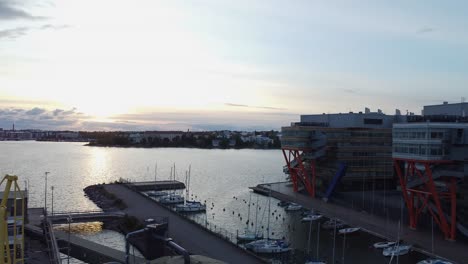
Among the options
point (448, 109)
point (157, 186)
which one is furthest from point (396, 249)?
point (157, 186)

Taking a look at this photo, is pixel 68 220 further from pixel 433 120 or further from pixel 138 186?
pixel 433 120

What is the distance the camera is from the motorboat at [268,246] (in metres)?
27.1

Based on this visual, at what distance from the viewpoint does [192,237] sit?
2738cm

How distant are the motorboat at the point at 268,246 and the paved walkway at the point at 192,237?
2.18 metres

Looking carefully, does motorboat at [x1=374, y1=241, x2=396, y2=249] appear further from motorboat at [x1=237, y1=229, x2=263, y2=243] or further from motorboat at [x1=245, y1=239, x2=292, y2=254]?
motorboat at [x1=237, y1=229, x2=263, y2=243]

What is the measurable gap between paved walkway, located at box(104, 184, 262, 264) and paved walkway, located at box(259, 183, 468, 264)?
10474 millimetres

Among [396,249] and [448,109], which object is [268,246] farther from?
[448,109]

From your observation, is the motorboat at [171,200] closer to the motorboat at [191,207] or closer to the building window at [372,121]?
the motorboat at [191,207]

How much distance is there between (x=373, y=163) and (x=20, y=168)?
5953cm

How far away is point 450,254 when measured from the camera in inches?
969

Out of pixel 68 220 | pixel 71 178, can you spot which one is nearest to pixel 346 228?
pixel 68 220

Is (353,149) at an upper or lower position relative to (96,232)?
upper

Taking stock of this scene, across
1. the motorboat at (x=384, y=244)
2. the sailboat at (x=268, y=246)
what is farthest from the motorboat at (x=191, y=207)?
the motorboat at (x=384, y=244)

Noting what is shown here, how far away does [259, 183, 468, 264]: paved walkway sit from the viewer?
25156mm
